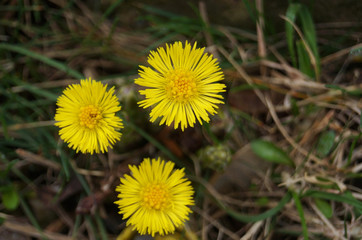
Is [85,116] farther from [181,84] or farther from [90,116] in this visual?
[181,84]

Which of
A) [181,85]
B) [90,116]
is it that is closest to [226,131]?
[181,85]

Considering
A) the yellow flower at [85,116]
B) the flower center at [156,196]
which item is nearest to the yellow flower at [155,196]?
the flower center at [156,196]

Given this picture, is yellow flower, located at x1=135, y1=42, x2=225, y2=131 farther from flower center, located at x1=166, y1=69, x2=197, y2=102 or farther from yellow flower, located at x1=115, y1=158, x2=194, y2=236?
yellow flower, located at x1=115, y1=158, x2=194, y2=236

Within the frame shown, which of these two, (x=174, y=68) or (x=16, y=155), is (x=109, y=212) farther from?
(x=174, y=68)

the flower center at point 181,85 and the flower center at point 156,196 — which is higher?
the flower center at point 181,85

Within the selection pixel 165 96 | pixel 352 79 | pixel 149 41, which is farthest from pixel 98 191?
pixel 352 79

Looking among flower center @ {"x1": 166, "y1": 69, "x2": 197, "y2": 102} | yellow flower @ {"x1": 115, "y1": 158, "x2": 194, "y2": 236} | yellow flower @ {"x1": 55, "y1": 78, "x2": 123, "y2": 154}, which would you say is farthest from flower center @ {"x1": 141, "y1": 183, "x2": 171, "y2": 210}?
flower center @ {"x1": 166, "y1": 69, "x2": 197, "y2": 102}

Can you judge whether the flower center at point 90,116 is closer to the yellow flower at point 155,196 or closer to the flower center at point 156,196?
the yellow flower at point 155,196
